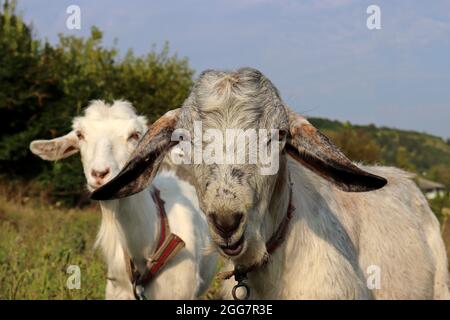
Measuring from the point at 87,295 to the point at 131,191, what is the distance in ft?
14.9

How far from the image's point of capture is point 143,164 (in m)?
4.07

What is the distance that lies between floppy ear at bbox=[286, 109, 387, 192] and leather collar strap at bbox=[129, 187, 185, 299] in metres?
3.45

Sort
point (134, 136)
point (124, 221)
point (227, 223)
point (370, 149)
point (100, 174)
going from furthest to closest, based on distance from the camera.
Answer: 1. point (370, 149)
2. point (124, 221)
3. point (134, 136)
4. point (100, 174)
5. point (227, 223)

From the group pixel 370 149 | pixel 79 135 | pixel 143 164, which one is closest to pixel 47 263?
pixel 79 135

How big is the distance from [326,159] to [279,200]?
0.40 metres

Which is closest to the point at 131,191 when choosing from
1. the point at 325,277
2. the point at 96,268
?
the point at 325,277

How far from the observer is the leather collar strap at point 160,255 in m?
7.03

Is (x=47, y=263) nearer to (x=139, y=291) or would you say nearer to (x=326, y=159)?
(x=139, y=291)

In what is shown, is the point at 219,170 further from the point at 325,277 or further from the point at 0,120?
the point at 0,120

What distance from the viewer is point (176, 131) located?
3996mm

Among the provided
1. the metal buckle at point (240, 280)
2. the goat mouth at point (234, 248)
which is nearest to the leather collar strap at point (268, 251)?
the metal buckle at point (240, 280)

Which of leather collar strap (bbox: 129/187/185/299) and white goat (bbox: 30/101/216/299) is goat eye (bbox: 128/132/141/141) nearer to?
white goat (bbox: 30/101/216/299)

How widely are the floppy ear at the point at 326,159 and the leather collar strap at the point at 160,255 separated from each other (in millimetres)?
3452

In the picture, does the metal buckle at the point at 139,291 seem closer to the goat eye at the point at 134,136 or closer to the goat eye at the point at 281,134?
the goat eye at the point at 134,136
